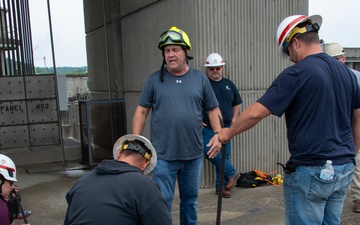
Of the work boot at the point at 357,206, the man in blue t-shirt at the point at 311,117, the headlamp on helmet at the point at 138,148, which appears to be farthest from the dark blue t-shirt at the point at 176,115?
the work boot at the point at 357,206

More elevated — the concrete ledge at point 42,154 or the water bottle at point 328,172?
the water bottle at point 328,172

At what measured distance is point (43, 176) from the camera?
6.68 meters

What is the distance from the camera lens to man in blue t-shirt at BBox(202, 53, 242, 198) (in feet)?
16.2

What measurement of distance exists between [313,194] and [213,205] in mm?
2471

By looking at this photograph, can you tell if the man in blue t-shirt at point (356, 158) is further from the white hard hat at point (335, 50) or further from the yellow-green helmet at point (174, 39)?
the yellow-green helmet at point (174, 39)

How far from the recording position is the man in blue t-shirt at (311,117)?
2346mm

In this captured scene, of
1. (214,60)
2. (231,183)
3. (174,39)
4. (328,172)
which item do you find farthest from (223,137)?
(231,183)

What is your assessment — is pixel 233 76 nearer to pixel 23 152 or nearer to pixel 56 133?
pixel 56 133

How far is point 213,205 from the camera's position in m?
4.73

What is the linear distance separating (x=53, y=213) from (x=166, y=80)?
242 centimetres

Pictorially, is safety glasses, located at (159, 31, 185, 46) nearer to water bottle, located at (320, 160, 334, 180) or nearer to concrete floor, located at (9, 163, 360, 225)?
water bottle, located at (320, 160, 334, 180)

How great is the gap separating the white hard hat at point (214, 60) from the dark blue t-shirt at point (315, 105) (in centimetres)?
250

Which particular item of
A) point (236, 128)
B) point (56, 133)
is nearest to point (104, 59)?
point (56, 133)

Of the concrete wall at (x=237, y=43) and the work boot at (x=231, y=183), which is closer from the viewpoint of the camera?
the work boot at (x=231, y=183)
